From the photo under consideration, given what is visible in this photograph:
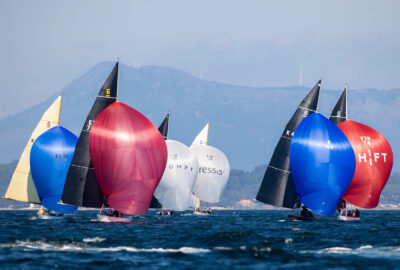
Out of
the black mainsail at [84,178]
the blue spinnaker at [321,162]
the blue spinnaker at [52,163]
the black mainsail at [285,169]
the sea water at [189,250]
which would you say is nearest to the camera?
the sea water at [189,250]

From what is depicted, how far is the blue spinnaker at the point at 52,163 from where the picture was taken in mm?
73875

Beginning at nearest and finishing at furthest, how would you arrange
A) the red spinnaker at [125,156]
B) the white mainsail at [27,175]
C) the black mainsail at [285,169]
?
the red spinnaker at [125,156], the black mainsail at [285,169], the white mainsail at [27,175]

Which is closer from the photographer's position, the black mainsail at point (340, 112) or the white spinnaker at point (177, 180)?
the white spinnaker at point (177, 180)

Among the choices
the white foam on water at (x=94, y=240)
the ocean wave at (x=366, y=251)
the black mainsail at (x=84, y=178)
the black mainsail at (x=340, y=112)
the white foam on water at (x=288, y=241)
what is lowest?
the white foam on water at (x=94, y=240)

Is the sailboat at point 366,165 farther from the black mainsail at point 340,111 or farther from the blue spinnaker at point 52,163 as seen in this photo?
the blue spinnaker at point 52,163

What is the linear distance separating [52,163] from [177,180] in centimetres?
1490

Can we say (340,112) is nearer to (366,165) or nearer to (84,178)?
(366,165)

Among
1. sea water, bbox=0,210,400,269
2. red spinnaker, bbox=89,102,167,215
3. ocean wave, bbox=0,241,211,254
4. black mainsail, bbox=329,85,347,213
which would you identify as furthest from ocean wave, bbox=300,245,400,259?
black mainsail, bbox=329,85,347,213

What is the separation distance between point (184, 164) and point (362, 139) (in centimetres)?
2020

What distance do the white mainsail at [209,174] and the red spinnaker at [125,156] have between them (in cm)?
3851

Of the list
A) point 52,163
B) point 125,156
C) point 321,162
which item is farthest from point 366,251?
point 52,163

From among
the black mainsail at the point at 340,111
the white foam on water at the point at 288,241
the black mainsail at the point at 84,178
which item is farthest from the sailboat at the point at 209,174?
the white foam on water at the point at 288,241

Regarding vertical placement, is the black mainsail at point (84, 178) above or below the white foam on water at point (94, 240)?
above

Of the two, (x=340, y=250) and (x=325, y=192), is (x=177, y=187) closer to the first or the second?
(x=325, y=192)
